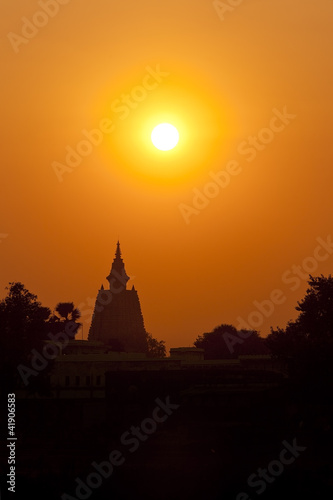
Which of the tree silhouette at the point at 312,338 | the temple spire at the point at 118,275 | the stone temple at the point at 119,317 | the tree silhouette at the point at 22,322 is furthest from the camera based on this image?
the temple spire at the point at 118,275

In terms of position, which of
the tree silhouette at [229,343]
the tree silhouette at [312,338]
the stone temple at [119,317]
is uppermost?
the stone temple at [119,317]

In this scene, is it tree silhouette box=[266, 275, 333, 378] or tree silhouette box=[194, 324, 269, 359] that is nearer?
tree silhouette box=[266, 275, 333, 378]

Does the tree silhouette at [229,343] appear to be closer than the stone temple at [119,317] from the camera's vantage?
Yes

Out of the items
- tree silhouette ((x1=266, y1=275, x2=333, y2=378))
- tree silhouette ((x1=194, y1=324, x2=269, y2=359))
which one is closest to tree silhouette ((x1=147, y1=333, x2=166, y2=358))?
tree silhouette ((x1=194, y1=324, x2=269, y2=359))

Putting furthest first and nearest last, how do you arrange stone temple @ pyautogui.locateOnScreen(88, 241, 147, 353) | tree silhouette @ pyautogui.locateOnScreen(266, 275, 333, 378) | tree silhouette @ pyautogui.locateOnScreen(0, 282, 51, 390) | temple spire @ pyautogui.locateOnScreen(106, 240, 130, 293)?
temple spire @ pyautogui.locateOnScreen(106, 240, 130, 293) → stone temple @ pyautogui.locateOnScreen(88, 241, 147, 353) → tree silhouette @ pyautogui.locateOnScreen(0, 282, 51, 390) → tree silhouette @ pyautogui.locateOnScreen(266, 275, 333, 378)

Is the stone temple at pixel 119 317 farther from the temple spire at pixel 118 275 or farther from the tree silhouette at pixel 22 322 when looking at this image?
the tree silhouette at pixel 22 322

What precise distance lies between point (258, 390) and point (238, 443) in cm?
702

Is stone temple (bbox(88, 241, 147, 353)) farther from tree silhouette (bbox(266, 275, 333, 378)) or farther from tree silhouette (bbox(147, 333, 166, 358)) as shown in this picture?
tree silhouette (bbox(266, 275, 333, 378))

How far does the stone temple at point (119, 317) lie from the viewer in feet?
538

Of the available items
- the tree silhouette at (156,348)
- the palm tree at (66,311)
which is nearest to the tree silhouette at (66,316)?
the palm tree at (66,311)

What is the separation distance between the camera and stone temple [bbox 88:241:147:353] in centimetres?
16400

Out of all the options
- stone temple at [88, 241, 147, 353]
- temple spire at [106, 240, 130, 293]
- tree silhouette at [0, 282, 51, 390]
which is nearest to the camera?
tree silhouette at [0, 282, 51, 390]

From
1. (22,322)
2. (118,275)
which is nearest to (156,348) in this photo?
(118,275)

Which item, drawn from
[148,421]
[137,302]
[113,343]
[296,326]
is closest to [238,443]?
[148,421]
